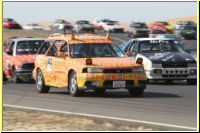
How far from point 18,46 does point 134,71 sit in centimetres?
773

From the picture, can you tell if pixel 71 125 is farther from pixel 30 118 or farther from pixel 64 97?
pixel 64 97

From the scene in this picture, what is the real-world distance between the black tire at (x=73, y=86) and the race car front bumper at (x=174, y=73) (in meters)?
4.55

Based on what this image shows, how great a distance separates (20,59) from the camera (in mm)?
21609

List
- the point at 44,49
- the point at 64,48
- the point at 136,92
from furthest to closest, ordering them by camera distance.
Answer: the point at 44,49
the point at 64,48
the point at 136,92

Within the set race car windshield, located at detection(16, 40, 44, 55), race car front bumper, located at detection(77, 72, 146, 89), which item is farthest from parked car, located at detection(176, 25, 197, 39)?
race car front bumper, located at detection(77, 72, 146, 89)

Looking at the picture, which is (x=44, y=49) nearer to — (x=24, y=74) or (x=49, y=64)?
(x=49, y=64)

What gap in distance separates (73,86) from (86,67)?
2.23ft

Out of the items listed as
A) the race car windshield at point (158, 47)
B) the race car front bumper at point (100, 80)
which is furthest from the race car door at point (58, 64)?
the race car windshield at point (158, 47)

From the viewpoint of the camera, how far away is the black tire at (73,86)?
15.6 metres

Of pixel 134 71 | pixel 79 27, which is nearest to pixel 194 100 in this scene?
pixel 134 71

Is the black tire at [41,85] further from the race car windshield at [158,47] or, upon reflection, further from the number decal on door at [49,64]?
the race car windshield at [158,47]

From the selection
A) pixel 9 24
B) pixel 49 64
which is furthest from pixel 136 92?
pixel 9 24

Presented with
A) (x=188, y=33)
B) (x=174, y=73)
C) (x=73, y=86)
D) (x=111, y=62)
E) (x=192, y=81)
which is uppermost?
(x=188, y=33)

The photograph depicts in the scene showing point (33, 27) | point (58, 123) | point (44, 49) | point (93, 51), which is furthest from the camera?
point (33, 27)
